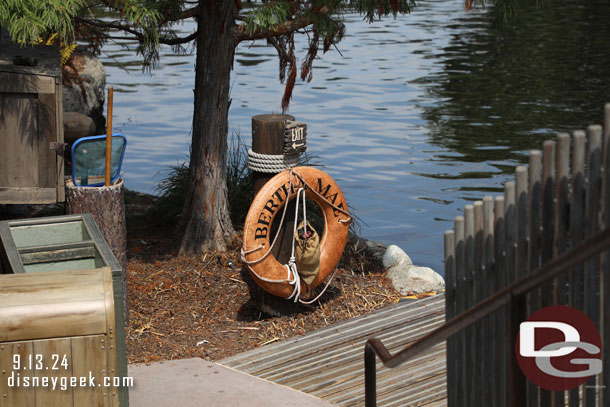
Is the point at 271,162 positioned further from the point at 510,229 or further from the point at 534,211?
the point at 534,211

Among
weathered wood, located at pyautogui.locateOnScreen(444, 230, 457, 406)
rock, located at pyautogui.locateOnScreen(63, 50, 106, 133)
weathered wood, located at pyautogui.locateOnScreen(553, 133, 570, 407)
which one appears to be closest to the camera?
weathered wood, located at pyautogui.locateOnScreen(553, 133, 570, 407)

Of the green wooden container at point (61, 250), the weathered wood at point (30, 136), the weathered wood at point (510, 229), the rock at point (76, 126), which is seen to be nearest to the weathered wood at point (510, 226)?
the weathered wood at point (510, 229)

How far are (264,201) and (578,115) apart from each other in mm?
12291

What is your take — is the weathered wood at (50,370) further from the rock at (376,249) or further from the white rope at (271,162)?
the rock at (376,249)

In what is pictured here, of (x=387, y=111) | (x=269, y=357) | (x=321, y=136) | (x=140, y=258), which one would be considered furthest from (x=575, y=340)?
(x=387, y=111)

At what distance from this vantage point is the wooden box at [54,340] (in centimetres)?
432

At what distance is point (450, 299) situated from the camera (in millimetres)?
4449

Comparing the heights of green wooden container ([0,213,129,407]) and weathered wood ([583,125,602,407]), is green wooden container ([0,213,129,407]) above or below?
below

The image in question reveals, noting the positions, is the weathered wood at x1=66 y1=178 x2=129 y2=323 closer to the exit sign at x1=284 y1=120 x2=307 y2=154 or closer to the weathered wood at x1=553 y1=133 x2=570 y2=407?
the exit sign at x1=284 y1=120 x2=307 y2=154

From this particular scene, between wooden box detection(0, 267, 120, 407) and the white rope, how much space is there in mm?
2986

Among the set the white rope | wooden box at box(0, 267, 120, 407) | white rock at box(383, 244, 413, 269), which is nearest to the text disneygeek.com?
wooden box at box(0, 267, 120, 407)

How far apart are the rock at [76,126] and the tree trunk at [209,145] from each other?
7.32 metres

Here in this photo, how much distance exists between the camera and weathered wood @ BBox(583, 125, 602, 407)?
3523mm

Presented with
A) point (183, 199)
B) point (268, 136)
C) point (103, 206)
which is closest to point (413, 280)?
point (268, 136)
